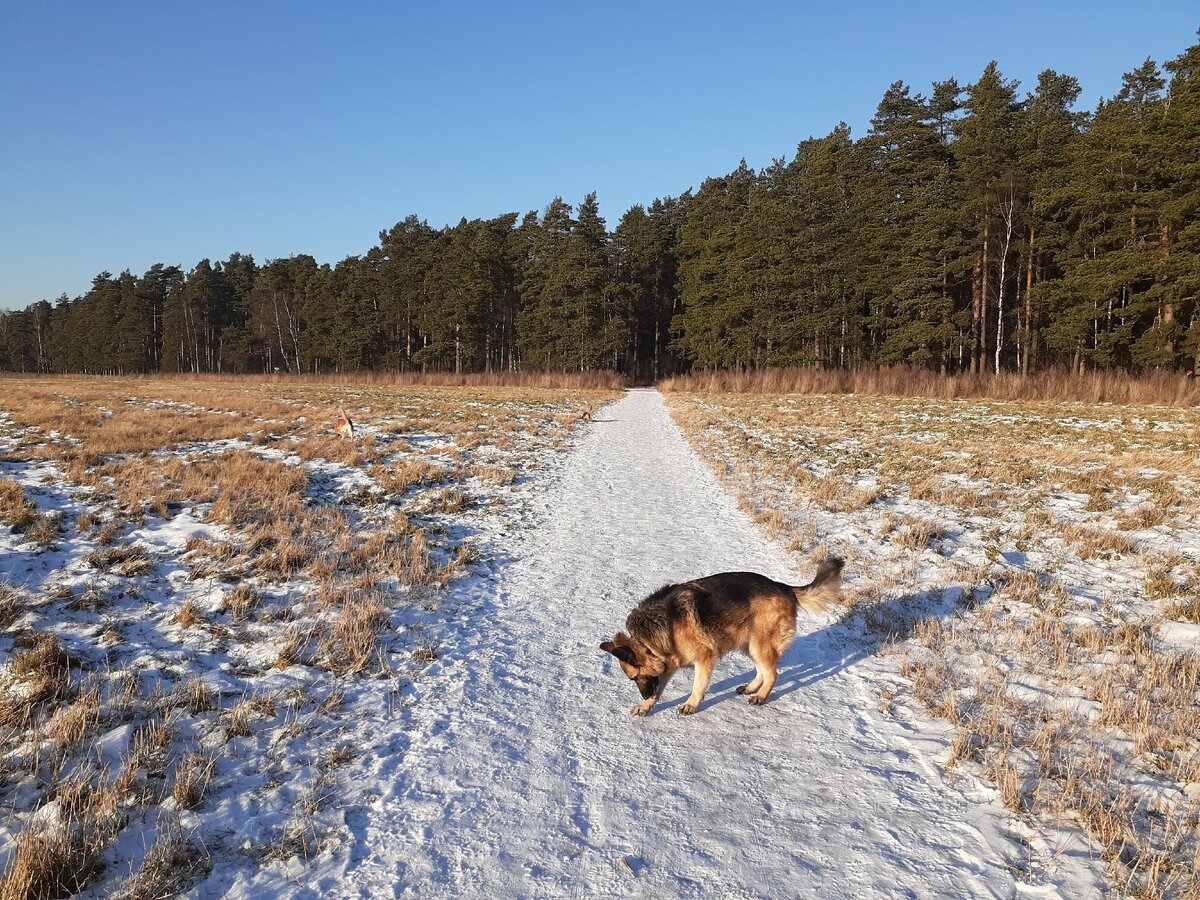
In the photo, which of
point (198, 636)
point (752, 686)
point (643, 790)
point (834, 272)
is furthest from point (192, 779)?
point (834, 272)

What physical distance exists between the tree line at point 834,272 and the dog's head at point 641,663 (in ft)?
118

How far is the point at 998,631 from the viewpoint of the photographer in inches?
202

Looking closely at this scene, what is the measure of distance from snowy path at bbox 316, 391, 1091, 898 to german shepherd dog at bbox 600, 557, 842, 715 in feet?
0.92

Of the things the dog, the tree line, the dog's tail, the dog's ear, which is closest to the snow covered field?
the dog's ear

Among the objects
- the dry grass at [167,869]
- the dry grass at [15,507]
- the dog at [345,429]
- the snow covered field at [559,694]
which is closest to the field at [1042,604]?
the snow covered field at [559,694]

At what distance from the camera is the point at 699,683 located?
13.3ft

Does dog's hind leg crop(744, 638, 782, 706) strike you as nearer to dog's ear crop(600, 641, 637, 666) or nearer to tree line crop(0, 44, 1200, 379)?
dog's ear crop(600, 641, 637, 666)

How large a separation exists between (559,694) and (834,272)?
45404mm

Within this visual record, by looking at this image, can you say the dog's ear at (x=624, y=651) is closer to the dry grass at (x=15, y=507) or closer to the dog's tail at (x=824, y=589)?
the dog's tail at (x=824, y=589)

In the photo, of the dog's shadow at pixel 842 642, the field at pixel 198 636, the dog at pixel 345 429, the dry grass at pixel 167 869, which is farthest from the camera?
the dog at pixel 345 429

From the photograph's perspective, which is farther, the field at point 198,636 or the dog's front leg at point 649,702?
the dog's front leg at point 649,702

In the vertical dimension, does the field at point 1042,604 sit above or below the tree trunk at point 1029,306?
below

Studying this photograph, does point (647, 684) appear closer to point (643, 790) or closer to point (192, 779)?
point (643, 790)

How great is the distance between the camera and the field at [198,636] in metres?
2.78
